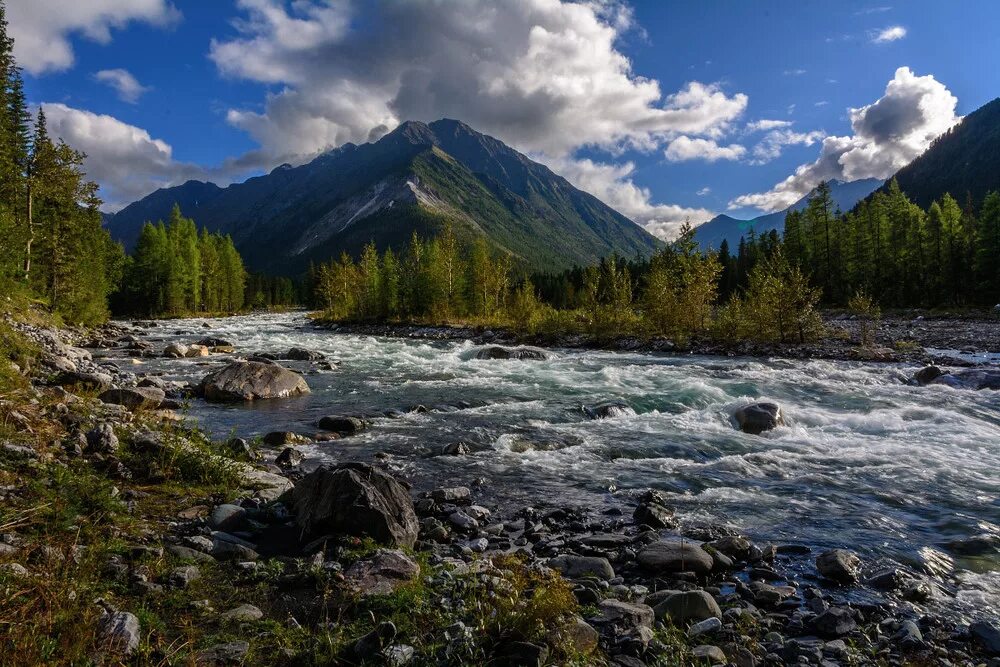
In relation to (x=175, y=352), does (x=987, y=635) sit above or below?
below

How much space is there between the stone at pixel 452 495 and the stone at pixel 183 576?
13.0ft

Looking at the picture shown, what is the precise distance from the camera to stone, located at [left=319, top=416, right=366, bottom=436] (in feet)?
45.7

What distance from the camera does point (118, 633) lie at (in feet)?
12.5

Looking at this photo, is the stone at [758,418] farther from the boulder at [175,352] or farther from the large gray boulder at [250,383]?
the boulder at [175,352]

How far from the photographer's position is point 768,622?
17.4 feet

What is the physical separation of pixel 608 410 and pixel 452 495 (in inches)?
322

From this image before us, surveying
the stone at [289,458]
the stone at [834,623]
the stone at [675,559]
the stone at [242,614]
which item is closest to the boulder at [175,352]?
the stone at [289,458]

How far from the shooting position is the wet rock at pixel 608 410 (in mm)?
15750

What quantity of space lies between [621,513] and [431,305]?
53772mm

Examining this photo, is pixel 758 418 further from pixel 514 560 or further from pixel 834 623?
pixel 514 560

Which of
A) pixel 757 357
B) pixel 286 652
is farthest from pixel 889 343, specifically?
pixel 286 652

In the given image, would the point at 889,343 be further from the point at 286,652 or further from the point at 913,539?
the point at 286,652

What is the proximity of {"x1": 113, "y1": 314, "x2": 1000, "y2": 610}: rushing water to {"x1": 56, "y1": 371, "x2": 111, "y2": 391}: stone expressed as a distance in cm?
270

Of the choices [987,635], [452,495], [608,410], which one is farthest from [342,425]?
[987,635]
